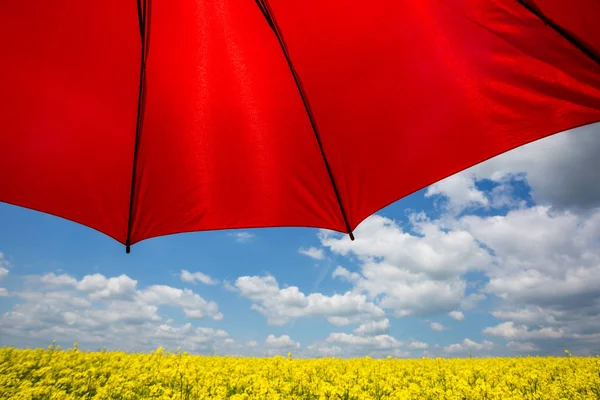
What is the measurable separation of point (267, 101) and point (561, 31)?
1692 mm

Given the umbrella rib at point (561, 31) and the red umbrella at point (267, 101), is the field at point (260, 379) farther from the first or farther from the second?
the umbrella rib at point (561, 31)

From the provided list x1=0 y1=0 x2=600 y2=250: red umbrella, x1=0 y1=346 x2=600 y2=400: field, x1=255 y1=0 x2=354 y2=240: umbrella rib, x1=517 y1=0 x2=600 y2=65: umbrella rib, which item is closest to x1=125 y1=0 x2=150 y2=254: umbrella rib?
x1=0 y1=0 x2=600 y2=250: red umbrella

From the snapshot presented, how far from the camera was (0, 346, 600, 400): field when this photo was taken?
670cm

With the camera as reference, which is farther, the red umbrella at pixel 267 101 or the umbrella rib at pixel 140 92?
the umbrella rib at pixel 140 92

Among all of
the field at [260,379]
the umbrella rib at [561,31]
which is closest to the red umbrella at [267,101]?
the umbrella rib at [561,31]

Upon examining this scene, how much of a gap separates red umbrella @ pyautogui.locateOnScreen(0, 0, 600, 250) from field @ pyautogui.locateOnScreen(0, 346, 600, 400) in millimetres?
3784

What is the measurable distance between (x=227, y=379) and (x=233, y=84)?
6489mm

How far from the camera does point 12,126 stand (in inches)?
117

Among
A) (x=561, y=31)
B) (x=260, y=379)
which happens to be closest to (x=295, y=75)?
(x=561, y=31)

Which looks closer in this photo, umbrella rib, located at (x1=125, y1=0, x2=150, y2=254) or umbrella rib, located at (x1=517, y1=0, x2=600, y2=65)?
umbrella rib, located at (x1=517, y1=0, x2=600, y2=65)

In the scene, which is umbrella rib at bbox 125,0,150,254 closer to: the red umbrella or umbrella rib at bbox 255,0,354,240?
the red umbrella

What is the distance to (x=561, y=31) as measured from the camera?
7.74 ft

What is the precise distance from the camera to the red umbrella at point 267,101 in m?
2.53

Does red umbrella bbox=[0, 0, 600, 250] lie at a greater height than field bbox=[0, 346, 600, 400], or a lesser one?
greater
